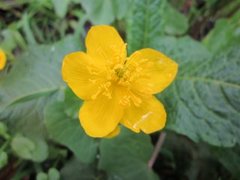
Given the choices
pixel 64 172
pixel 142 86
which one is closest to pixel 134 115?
pixel 142 86

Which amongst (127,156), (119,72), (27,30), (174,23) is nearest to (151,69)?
(119,72)

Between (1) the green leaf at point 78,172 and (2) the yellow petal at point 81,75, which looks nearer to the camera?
(2) the yellow petal at point 81,75

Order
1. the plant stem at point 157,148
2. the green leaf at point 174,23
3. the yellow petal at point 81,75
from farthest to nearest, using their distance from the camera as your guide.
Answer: the green leaf at point 174,23, the plant stem at point 157,148, the yellow petal at point 81,75

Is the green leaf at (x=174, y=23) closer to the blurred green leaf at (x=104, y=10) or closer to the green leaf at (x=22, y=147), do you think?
the blurred green leaf at (x=104, y=10)

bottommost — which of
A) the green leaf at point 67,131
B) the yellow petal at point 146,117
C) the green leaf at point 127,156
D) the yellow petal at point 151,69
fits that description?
the green leaf at point 127,156

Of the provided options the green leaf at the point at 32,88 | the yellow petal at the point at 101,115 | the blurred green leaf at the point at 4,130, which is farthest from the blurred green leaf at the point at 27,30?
the yellow petal at the point at 101,115

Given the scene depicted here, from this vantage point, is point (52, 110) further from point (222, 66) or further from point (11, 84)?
point (222, 66)

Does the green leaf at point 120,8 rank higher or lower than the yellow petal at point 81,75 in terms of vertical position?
lower

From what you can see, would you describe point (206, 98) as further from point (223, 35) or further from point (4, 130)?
point (4, 130)
